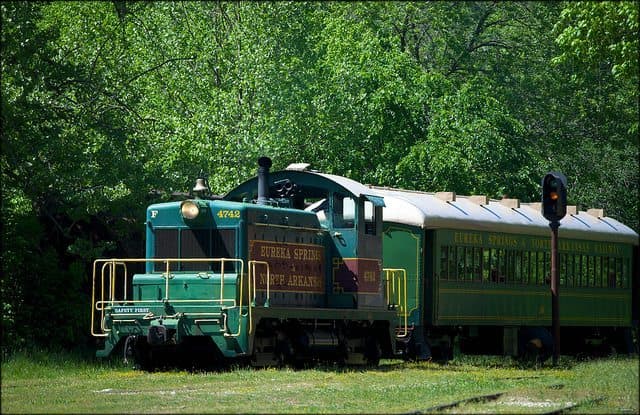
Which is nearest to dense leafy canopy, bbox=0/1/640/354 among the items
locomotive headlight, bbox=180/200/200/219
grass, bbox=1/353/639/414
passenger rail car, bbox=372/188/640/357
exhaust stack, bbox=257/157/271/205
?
passenger rail car, bbox=372/188/640/357

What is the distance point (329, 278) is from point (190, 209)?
11.9 feet

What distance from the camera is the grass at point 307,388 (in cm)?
1527

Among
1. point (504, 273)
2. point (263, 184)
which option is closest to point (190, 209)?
point (263, 184)

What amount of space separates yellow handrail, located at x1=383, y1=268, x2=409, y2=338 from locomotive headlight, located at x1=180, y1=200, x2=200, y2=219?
Answer: 5086 millimetres

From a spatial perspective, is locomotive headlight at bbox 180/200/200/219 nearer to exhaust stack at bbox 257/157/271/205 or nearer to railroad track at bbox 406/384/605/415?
exhaust stack at bbox 257/157/271/205

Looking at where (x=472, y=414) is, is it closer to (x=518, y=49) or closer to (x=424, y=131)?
(x=424, y=131)

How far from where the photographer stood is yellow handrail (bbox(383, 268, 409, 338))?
25156 mm

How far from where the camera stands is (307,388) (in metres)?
17.9

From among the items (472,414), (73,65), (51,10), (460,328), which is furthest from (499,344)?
(51,10)

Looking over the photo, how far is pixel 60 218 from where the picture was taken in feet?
93.0

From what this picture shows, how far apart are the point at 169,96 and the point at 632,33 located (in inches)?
661

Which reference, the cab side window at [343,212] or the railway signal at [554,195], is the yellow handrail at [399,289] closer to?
the cab side window at [343,212]

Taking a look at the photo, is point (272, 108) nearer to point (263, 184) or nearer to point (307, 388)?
point (263, 184)

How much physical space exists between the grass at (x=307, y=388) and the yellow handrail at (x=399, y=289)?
1.58 meters
